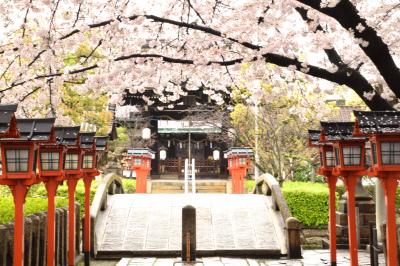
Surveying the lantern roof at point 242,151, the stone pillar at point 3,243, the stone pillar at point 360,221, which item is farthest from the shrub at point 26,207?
the lantern roof at point 242,151

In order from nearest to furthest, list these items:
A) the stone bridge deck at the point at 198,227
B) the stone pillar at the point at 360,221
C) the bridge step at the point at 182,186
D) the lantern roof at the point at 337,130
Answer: the lantern roof at the point at 337,130
the stone bridge deck at the point at 198,227
the stone pillar at the point at 360,221
the bridge step at the point at 182,186

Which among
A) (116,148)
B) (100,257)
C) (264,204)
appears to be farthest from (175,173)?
(100,257)

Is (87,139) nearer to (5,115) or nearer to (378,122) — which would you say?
(5,115)

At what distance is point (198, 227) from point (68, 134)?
17.9 ft

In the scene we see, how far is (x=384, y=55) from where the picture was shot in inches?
285

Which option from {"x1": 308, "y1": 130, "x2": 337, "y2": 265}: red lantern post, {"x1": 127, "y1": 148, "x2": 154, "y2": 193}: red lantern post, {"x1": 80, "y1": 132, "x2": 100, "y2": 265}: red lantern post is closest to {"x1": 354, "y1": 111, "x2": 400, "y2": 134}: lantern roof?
{"x1": 308, "y1": 130, "x2": 337, "y2": 265}: red lantern post

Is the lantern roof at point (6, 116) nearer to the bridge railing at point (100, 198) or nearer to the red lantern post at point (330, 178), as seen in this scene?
the red lantern post at point (330, 178)

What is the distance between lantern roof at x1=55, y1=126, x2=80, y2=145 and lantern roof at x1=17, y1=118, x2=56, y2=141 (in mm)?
2350

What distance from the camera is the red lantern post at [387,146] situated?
23.2 ft

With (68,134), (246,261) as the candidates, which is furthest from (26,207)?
(246,261)

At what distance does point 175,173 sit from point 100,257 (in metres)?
23.8

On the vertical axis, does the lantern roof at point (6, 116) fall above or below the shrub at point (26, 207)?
above

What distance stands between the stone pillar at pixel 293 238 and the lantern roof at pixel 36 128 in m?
6.97

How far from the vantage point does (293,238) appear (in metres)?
12.4
